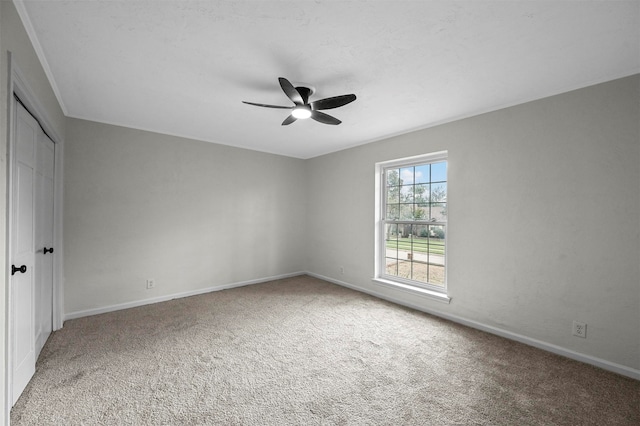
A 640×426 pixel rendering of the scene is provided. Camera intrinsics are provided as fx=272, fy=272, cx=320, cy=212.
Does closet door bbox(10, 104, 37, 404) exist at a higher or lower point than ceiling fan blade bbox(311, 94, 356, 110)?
lower

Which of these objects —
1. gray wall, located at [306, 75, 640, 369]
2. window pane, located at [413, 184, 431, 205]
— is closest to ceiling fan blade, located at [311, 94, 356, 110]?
gray wall, located at [306, 75, 640, 369]

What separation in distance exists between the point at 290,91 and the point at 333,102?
0.41 metres

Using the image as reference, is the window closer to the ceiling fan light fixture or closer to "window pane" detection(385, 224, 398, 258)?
"window pane" detection(385, 224, 398, 258)

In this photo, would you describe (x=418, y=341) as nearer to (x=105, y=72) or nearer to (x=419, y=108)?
(x=419, y=108)

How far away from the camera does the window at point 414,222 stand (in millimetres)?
3643

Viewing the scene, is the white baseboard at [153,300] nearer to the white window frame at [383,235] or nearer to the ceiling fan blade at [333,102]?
the white window frame at [383,235]

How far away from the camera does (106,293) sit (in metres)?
3.54

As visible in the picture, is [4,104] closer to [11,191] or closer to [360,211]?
[11,191]

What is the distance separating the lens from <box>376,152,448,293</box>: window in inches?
143

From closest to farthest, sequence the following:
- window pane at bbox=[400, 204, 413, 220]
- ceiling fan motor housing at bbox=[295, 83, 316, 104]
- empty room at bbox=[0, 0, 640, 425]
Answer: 1. empty room at bbox=[0, 0, 640, 425]
2. ceiling fan motor housing at bbox=[295, 83, 316, 104]
3. window pane at bbox=[400, 204, 413, 220]

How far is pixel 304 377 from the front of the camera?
220 centimetres

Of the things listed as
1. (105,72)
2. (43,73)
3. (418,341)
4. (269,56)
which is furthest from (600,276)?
(43,73)

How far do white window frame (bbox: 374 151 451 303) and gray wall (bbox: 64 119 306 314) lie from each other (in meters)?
1.86

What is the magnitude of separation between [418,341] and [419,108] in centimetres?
250
